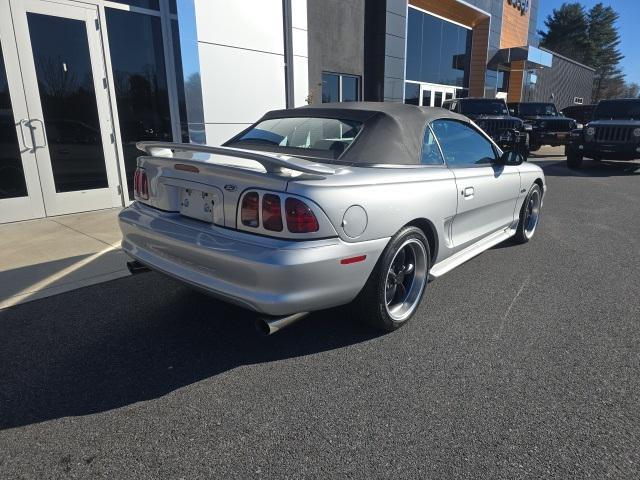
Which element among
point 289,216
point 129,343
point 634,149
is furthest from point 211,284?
point 634,149

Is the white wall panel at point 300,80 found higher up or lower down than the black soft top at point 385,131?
higher up

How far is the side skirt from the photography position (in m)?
3.44

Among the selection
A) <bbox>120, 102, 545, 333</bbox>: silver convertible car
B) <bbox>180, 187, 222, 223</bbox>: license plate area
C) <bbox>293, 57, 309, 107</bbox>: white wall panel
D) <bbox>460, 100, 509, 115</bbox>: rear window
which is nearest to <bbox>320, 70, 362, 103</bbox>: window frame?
<bbox>293, 57, 309, 107</bbox>: white wall panel

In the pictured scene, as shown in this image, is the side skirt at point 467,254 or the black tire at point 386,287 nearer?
the black tire at point 386,287

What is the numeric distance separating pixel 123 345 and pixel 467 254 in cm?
272

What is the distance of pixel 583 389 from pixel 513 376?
1.16ft

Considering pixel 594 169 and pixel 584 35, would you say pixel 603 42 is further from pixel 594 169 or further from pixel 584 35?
pixel 594 169

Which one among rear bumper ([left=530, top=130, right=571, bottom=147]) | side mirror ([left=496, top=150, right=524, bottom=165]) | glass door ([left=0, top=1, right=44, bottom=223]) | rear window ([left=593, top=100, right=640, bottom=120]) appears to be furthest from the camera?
rear bumper ([left=530, top=130, right=571, bottom=147])

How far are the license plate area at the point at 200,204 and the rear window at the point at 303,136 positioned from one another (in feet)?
2.86

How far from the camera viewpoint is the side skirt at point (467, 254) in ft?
11.3

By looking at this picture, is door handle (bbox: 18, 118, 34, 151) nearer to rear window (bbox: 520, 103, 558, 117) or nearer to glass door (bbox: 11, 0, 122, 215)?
glass door (bbox: 11, 0, 122, 215)

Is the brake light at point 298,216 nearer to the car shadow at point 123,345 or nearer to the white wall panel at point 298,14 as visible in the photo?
the car shadow at point 123,345

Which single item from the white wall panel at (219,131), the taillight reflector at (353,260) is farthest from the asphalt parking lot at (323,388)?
the white wall panel at (219,131)

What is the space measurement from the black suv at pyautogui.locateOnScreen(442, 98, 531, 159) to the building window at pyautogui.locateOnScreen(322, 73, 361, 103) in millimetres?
3699
